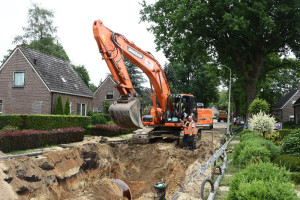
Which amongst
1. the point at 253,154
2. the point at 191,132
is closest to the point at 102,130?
the point at 191,132

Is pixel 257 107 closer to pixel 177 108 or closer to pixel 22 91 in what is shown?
pixel 177 108

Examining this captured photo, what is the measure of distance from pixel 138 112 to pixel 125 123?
0.61 meters

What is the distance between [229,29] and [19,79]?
18135mm

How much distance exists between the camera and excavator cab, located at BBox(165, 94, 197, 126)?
13.4 metres

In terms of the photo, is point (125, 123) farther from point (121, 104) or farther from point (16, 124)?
point (16, 124)

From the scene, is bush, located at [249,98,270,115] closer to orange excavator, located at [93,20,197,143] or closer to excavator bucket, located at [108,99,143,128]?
orange excavator, located at [93,20,197,143]

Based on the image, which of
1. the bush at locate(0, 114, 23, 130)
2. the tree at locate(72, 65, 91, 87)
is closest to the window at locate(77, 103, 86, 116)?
the bush at locate(0, 114, 23, 130)

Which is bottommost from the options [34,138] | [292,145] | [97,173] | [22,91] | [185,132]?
[97,173]

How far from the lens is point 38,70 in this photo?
80.6 ft

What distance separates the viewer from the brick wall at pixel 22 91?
24.4 m

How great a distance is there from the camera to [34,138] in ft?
45.7

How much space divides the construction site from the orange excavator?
4.58 feet

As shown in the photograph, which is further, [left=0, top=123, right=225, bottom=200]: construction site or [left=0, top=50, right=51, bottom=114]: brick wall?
[left=0, top=50, right=51, bottom=114]: brick wall

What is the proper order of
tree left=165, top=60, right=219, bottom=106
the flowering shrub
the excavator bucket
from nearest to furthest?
the excavator bucket, the flowering shrub, tree left=165, top=60, right=219, bottom=106
